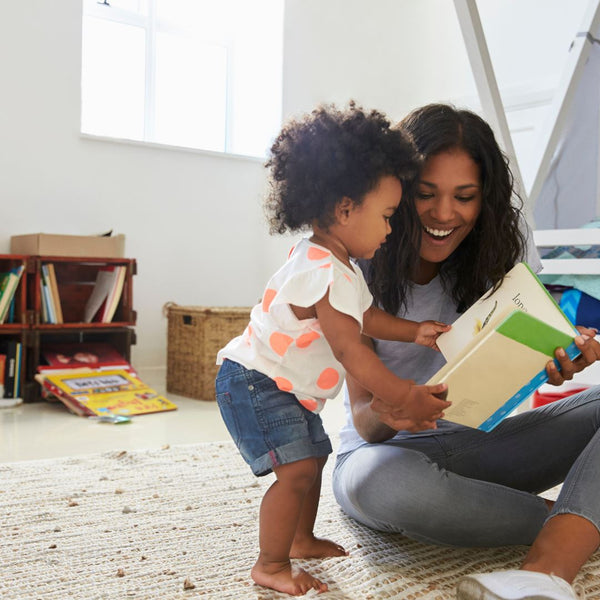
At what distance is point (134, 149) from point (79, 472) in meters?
1.82

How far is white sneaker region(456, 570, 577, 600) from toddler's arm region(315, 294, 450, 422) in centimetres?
20

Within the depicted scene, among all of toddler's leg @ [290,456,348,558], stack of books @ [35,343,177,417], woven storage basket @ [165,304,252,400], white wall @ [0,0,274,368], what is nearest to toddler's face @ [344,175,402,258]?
toddler's leg @ [290,456,348,558]

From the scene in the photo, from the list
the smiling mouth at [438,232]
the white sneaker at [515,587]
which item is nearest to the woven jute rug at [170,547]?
the white sneaker at [515,587]

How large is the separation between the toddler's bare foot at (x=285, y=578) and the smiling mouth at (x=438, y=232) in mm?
554

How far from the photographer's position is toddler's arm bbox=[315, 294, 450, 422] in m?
0.88

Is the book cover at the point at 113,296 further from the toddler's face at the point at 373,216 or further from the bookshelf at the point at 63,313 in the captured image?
the toddler's face at the point at 373,216

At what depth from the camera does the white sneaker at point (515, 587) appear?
0.76 m

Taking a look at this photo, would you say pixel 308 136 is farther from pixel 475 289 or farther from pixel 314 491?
pixel 314 491

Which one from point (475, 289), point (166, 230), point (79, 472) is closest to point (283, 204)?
point (475, 289)

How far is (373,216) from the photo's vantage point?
0.98m

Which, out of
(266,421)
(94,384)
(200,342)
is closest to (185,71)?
(200,342)

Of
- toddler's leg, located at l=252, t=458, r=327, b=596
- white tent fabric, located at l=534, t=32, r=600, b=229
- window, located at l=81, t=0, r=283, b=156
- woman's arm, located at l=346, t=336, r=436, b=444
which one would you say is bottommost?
toddler's leg, located at l=252, t=458, r=327, b=596

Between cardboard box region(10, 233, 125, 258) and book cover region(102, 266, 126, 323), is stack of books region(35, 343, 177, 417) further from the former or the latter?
cardboard box region(10, 233, 125, 258)

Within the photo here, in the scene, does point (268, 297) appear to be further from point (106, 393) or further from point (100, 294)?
point (100, 294)
